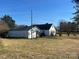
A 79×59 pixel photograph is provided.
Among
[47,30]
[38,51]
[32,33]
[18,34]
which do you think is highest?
[47,30]

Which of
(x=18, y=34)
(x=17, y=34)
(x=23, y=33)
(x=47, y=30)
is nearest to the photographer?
(x=23, y=33)

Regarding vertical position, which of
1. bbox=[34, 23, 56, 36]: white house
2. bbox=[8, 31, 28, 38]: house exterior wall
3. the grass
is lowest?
the grass

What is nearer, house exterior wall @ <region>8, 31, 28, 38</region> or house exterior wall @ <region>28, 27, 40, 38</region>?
house exterior wall @ <region>8, 31, 28, 38</region>

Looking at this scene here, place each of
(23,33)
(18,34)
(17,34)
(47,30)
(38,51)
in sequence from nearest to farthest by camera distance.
A: (38,51) → (23,33) → (18,34) → (17,34) → (47,30)

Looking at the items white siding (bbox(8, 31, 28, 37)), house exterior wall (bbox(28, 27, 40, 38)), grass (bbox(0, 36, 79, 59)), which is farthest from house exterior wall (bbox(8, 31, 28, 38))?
grass (bbox(0, 36, 79, 59))

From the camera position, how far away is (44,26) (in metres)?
75.9

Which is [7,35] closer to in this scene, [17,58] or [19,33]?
[19,33]

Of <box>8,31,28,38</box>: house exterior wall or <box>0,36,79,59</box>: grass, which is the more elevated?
<box>8,31,28,38</box>: house exterior wall

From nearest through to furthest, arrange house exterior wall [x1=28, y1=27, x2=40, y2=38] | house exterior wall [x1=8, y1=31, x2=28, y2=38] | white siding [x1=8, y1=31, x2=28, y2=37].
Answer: house exterior wall [x1=8, y1=31, x2=28, y2=38]
white siding [x1=8, y1=31, x2=28, y2=37]
house exterior wall [x1=28, y1=27, x2=40, y2=38]

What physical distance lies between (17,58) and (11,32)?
4808 centimetres

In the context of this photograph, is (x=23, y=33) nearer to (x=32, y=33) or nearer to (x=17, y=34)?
(x=17, y=34)

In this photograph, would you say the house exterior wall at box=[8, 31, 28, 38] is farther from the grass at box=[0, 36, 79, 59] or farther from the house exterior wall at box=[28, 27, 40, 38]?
the grass at box=[0, 36, 79, 59]

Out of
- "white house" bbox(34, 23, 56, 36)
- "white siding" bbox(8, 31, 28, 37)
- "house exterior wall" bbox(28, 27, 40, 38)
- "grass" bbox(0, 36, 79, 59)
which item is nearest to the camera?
"grass" bbox(0, 36, 79, 59)

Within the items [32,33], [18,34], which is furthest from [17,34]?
[32,33]
